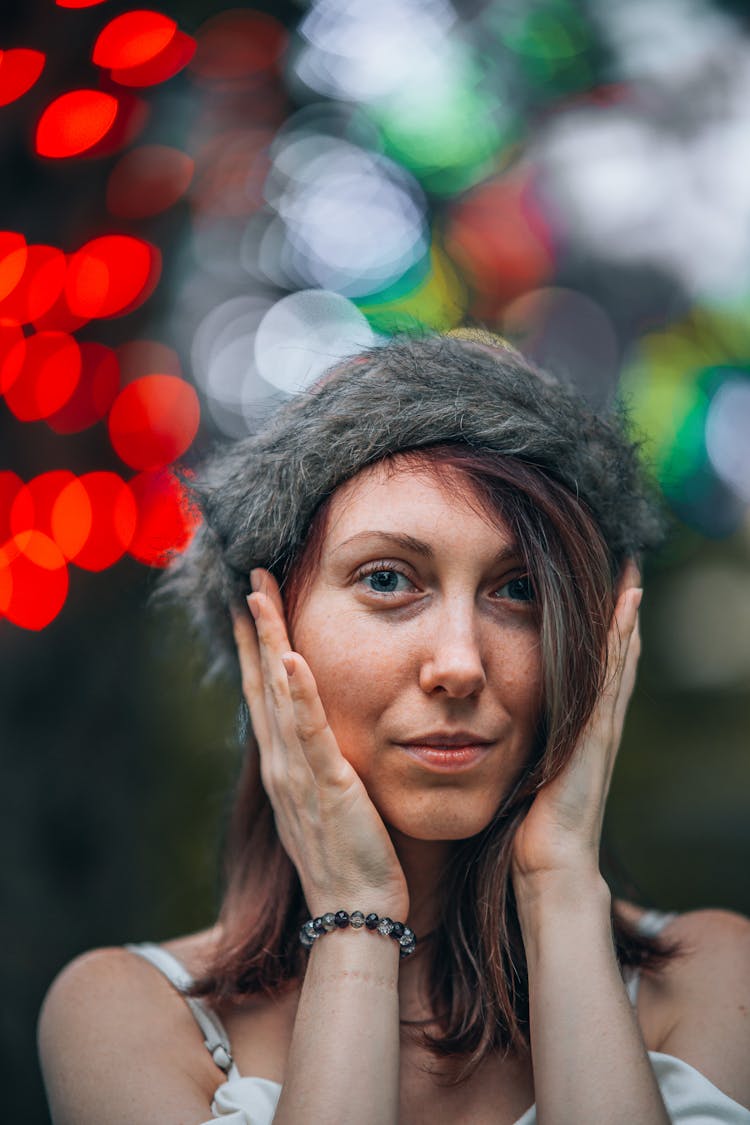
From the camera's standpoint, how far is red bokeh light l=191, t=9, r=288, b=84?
354cm

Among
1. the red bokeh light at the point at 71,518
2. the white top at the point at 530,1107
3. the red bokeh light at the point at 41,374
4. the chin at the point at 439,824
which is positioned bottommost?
the white top at the point at 530,1107

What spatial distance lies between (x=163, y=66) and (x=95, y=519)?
1601 millimetres

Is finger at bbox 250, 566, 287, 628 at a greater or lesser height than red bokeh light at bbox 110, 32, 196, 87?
lesser

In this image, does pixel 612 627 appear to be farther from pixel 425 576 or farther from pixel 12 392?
pixel 12 392

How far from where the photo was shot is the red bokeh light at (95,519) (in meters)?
3.42

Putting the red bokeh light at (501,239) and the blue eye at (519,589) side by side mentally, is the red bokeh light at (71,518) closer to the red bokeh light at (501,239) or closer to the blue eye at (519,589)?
the red bokeh light at (501,239)

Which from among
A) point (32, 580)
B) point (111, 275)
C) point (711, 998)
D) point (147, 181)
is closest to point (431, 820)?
point (711, 998)

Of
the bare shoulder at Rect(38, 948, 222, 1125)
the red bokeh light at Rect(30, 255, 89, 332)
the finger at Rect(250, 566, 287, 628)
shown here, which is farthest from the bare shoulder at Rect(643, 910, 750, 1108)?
the red bokeh light at Rect(30, 255, 89, 332)

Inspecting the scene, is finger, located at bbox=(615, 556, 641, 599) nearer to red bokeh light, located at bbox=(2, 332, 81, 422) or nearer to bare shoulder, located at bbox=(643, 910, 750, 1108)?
bare shoulder, located at bbox=(643, 910, 750, 1108)

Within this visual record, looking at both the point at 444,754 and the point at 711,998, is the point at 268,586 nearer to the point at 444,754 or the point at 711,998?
the point at 444,754

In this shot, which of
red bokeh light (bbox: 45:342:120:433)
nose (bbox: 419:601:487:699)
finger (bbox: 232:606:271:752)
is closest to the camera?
nose (bbox: 419:601:487:699)

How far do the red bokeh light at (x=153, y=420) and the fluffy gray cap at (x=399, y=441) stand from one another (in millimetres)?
1682

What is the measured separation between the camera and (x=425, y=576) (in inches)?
65.2

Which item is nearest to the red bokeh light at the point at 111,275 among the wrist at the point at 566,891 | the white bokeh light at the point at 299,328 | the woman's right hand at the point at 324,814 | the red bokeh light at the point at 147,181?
the red bokeh light at the point at 147,181
